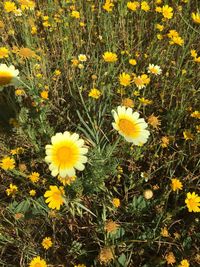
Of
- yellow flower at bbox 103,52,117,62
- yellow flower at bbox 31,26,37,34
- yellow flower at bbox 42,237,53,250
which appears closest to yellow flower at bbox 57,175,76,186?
yellow flower at bbox 42,237,53,250

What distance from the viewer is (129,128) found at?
4.70 feet

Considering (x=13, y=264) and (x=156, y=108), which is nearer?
(x=13, y=264)

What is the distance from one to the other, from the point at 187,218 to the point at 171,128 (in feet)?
1.76

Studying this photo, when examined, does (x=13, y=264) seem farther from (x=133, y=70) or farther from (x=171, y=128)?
(x=133, y=70)

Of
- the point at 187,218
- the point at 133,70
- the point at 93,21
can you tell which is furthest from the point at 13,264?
the point at 93,21

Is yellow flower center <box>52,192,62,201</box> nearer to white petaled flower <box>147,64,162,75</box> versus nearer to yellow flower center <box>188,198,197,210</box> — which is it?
yellow flower center <box>188,198,197,210</box>

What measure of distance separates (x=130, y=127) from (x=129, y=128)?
0.01m

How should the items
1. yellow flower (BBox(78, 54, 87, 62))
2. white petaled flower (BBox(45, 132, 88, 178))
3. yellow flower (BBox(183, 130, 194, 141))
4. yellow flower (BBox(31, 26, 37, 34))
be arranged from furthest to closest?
1. yellow flower (BBox(31, 26, 37, 34))
2. yellow flower (BBox(78, 54, 87, 62))
3. yellow flower (BBox(183, 130, 194, 141))
4. white petaled flower (BBox(45, 132, 88, 178))

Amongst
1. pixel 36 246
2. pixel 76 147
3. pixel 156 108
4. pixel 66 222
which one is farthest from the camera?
pixel 156 108

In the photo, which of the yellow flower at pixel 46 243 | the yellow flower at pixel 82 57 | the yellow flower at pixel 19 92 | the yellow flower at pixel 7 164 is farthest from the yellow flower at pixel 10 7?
the yellow flower at pixel 46 243

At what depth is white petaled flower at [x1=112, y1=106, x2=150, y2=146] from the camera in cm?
136

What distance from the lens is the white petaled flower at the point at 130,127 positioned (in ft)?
4.46

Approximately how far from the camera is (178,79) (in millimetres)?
2303

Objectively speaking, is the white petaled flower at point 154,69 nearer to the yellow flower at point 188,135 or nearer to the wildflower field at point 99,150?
the wildflower field at point 99,150
